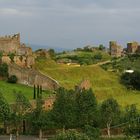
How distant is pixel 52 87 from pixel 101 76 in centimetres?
1039

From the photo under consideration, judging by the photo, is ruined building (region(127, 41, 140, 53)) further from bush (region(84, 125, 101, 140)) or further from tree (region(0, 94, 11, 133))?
bush (region(84, 125, 101, 140))

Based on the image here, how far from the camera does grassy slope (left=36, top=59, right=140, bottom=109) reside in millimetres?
77750

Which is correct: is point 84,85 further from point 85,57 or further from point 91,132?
point 85,57

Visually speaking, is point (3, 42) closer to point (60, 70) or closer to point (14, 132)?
point (60, 70)

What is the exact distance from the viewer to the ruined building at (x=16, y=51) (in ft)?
273

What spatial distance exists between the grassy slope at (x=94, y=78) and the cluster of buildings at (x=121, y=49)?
26359 mm

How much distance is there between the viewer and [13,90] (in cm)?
7100

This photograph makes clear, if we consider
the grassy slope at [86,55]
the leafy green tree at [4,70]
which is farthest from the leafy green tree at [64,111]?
the grassy slope at [86,55]

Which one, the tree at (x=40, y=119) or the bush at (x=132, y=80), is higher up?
the bush at (x=132, y=80)

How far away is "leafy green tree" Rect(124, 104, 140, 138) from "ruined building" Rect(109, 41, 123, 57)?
51.7 metres

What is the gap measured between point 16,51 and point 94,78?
12.0 meters

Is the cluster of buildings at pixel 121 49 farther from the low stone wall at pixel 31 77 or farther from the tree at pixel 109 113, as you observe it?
the tree at pixel 109 113

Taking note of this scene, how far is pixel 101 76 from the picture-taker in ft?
277

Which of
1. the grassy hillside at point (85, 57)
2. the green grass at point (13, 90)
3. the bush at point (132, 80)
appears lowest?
the green grass at point (13, 90)
